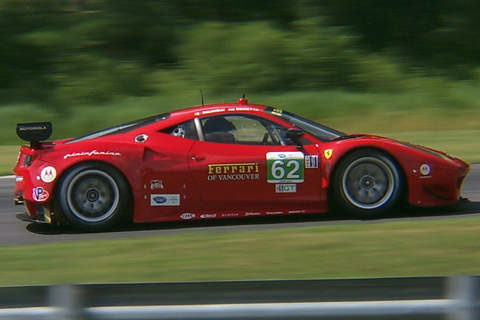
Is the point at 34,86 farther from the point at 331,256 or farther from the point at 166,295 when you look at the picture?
the point at 166,295

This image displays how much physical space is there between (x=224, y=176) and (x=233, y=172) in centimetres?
10

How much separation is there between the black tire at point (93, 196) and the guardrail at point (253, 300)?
4.13m

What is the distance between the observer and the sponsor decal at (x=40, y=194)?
23.2 feet

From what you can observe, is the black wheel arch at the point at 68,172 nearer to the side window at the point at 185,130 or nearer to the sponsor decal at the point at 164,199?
the sponsor decal at the point at 164,199

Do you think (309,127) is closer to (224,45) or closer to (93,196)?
(93,196)

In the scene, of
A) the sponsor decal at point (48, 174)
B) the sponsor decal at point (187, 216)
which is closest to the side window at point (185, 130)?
the sponsor decal at point (187, 216)

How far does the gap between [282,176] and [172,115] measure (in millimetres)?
1360

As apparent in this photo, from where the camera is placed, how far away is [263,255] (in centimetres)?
571

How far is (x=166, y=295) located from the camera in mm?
2982

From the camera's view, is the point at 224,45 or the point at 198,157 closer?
the point at 198,157

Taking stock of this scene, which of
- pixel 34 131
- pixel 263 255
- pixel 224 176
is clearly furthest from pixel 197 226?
pixel 34 131

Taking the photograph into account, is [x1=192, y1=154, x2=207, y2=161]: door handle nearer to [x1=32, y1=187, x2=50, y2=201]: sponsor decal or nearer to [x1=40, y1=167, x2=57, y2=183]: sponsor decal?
[x1=40, y1=167, x2=57, y2=183]: sponsor decal

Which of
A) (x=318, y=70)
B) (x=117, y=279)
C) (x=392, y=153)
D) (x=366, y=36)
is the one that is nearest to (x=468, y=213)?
(x=392, y=153)

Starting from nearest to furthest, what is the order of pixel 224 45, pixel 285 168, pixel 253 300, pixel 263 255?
pixel 253 300
pixel 263 255
pixel 285 168
pixel 224 45
